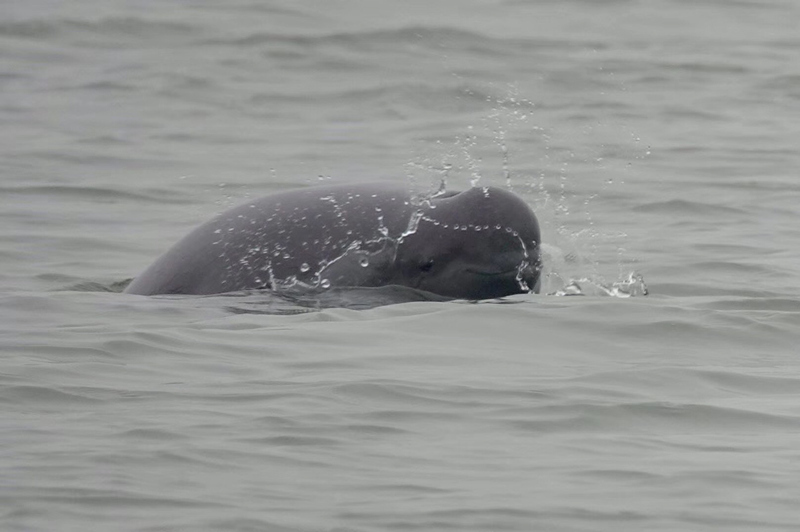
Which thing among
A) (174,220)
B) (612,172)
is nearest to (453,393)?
(174,220)

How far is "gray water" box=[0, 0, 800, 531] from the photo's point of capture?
210 inches

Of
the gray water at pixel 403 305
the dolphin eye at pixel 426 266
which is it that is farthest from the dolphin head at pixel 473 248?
the gray water at pixel 403 305

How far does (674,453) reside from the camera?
19.2ft

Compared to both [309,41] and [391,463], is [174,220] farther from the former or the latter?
[309,41]

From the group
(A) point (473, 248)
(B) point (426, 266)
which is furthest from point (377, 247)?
(A) point (473, 248)

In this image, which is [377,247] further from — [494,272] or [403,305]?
[494,272]

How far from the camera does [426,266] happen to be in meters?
7.98

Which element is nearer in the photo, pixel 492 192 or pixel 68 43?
pixel 492 192

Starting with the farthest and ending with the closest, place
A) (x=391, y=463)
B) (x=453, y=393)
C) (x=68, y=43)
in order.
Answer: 1. (x=68, y=43)
2. (x=453, y=393)
3. (x=391, y=463)

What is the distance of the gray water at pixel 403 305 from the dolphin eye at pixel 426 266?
17 cm

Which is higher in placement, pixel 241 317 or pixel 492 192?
pixel 492 192

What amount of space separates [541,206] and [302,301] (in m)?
5.55

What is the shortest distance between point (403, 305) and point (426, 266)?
0.65 ft

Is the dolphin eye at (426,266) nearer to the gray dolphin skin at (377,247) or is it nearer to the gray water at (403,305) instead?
the gray dolphin skin at (377,247)
